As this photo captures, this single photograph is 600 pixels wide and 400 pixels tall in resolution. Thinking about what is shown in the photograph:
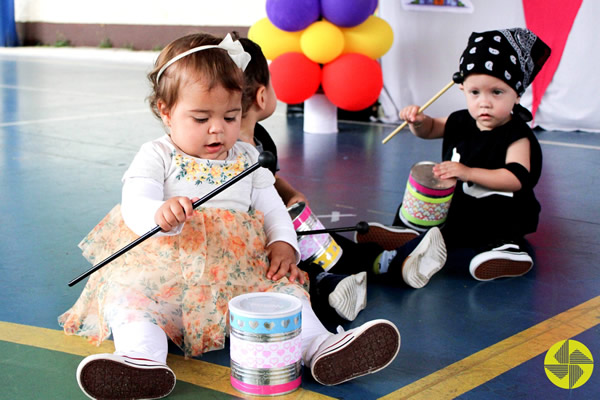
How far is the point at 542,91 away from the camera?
4379 mm

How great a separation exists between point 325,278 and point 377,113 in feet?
10.9

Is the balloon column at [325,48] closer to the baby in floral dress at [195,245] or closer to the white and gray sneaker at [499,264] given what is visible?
the white and gray sneaker at [499,264]

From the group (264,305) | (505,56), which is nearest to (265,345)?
(264,305)

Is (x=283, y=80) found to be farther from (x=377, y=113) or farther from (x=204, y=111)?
(x=204, y=111)

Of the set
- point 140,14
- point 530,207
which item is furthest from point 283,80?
point 140,14

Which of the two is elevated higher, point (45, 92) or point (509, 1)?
point (509, 1)

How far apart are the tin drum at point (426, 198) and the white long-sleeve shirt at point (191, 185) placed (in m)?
0.56

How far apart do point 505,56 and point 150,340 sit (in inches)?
53.2

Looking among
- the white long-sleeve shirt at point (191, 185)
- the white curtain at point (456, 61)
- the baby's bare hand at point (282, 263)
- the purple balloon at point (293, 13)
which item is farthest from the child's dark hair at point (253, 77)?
the white curtain at point (456, 61)

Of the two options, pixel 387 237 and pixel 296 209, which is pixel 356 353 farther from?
pixel 387 237

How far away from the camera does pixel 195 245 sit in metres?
1.47

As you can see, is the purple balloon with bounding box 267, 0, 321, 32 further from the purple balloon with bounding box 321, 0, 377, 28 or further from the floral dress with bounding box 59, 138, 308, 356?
the floral dress with bounding box 59, 138, 308, 356

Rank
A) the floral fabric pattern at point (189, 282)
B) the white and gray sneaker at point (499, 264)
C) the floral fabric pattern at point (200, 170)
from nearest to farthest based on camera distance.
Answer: the floral fabric pattern at point (189, 282) < the floral fabric pattern at point (200, 170) < the white and gray sneaker at point (499, 264)

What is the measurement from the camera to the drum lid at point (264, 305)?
125 cm
